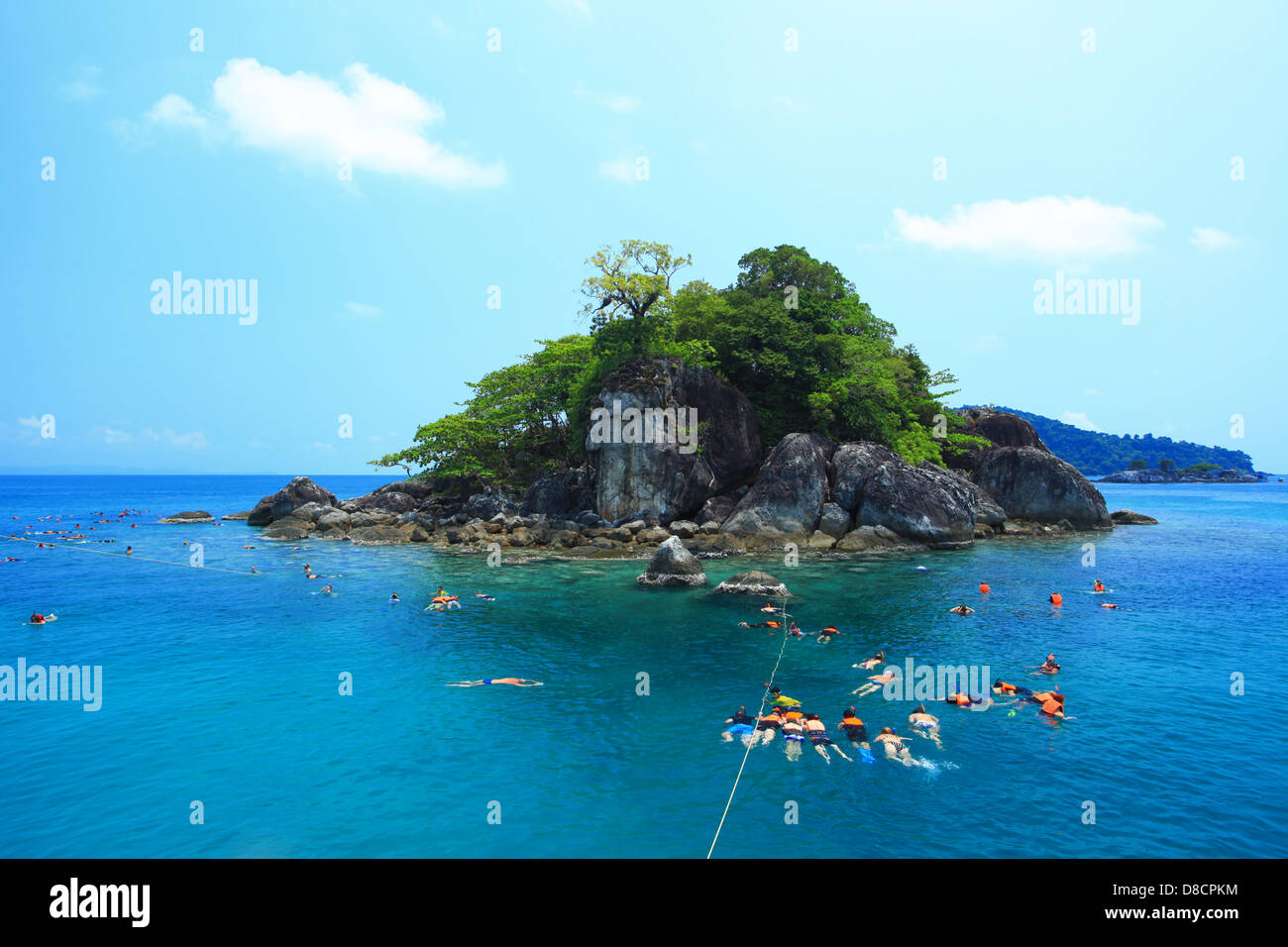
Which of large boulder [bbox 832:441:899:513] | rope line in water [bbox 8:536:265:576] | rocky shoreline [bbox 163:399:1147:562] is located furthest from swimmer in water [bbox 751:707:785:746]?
rope line in water [bbox 8:536:265:576]

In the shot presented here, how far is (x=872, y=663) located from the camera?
18.1 meters

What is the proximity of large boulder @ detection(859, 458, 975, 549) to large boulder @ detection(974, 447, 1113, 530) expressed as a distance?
40.8 ft

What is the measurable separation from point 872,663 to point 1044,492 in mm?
41850

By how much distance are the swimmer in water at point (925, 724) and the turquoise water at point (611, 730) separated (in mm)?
418

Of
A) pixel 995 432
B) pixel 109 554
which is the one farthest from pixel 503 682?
pixel 995 432

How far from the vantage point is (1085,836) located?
10.0 metres

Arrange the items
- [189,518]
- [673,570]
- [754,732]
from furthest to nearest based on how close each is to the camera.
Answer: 1. [189,518]
2. [673,570]
3. [754,732]

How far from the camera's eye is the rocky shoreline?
1601 inches

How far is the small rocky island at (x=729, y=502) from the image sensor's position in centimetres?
4072

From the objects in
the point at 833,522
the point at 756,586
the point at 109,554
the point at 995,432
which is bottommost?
the point at 109,554

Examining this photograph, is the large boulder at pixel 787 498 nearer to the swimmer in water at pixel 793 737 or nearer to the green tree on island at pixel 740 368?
the green tree on island at pixel 740 368

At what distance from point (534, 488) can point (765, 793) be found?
137 feet

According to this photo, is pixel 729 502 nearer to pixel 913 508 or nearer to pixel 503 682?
pixel 913 508
